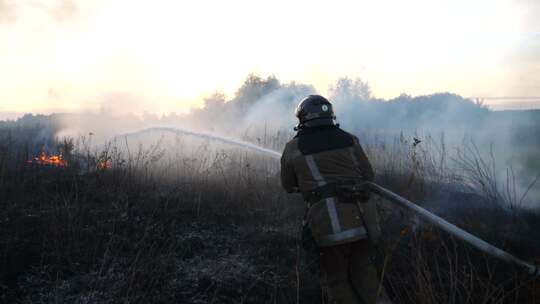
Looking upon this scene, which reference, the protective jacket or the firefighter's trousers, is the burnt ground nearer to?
the firefighter's trousers

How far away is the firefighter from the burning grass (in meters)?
0.35

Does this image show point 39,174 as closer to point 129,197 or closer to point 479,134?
point 129,197

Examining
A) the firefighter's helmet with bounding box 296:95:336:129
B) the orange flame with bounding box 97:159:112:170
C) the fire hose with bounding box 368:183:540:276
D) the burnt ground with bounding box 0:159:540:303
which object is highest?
the firefighter's helmet with bounding box 296:95:336:129

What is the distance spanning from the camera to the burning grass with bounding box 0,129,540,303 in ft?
12.7

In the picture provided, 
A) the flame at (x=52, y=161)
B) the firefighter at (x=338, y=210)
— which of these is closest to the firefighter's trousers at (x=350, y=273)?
the firefighter at (x=338, y=210)

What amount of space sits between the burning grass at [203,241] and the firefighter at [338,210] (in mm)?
349

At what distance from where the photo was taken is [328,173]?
3.43m

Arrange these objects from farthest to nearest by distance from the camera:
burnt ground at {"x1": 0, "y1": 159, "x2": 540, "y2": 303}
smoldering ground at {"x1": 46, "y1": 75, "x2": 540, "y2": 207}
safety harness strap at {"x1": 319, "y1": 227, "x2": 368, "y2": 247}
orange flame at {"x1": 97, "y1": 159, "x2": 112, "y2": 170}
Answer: smoldering ground at {"x1": 46, "y1": 75, "x2": 540, "y2": 207} < orange flame at {"x1": 97, "y1": 159, "x2": 112, "y2": 170} < burnt ground at {"x1": 0, "y1": 159, "x2": 540, "y2": 303} < safety harness strap at {"x1": 319, "y1": 227, "x2": 368, "y2": 247}

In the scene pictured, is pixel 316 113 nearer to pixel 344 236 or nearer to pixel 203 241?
pixel 344 236

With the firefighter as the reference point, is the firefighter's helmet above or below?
above

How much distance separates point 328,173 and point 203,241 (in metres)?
2.66

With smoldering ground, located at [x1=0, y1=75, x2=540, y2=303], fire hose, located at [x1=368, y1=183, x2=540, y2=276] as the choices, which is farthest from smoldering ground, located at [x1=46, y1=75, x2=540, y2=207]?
fire hose, located at [x1=368, y1=183, x2=540, y2=276]

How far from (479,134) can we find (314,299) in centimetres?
1512

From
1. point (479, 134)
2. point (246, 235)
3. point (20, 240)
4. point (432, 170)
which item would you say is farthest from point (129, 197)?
point (479, 134)
